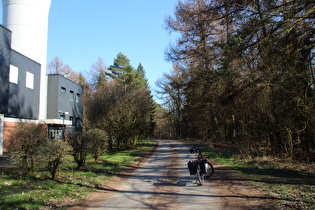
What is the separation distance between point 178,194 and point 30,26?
2732cm

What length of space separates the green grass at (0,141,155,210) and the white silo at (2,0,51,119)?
21.0 metres

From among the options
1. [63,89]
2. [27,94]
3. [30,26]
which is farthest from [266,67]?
[63,89]

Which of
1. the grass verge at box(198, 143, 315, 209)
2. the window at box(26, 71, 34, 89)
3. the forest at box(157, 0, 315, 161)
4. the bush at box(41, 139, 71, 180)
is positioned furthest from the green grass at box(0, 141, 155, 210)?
the window at box(26, 71, 34, 89)

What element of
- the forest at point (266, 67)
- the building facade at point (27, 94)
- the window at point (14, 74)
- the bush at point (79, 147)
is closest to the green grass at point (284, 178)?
the forest at point (266, 67)

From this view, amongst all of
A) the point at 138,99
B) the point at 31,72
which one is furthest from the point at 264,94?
the point at 31,72

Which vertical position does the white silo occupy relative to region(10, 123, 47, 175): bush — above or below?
above

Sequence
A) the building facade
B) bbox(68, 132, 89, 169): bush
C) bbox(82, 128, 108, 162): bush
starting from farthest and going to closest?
the building facade → bbox(82, 128, 108, 162): bush → bbox(68, 132, 89, 169): bush

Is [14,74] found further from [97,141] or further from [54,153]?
[54,153]

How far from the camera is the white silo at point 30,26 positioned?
88.8 ft

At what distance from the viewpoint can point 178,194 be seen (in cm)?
729

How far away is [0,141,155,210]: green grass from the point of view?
250 inches

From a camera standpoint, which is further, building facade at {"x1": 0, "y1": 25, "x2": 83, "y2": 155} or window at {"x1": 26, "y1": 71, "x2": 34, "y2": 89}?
window at {"x1": 26, "y1": 71, "x2": 34, "y2": 89}

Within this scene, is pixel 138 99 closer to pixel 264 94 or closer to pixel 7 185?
pixel 264 94

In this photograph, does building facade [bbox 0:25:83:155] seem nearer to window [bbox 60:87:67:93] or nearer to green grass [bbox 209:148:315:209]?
window [bbox 60:87:67:93]
